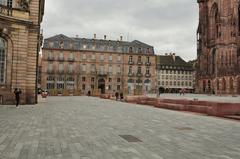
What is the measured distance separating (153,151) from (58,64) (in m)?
88.6

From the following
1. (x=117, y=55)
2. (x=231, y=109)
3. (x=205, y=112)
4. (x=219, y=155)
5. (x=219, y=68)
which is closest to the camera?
(x=219, y=155)

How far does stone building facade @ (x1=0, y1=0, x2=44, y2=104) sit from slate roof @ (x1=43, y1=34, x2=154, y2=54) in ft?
218

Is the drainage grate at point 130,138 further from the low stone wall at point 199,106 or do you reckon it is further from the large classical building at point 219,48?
the large classical building at point 219,48

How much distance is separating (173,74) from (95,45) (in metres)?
37.7

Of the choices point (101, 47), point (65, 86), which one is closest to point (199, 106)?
point (65, 86)

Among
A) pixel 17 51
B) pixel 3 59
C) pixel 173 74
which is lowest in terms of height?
pixel 3 59

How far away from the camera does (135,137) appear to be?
10.0m

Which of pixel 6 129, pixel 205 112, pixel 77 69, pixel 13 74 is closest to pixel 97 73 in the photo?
pixel 77 69

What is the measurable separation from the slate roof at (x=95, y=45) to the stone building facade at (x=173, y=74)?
60.9 feet

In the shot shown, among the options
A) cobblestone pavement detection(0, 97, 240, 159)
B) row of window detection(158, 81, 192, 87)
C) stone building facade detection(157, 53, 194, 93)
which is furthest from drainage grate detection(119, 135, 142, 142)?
row of window detection(158, 81, 192, 87)

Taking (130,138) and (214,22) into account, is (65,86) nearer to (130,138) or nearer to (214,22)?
(214,22)

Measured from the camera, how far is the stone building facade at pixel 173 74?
392 feet

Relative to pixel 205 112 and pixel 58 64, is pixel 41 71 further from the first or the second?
pixel 205 112

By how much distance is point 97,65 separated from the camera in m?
97.8
